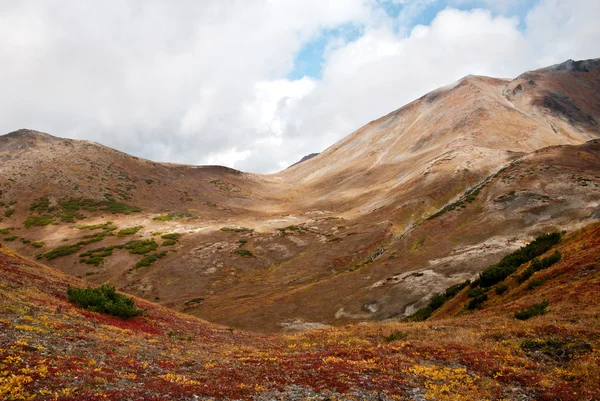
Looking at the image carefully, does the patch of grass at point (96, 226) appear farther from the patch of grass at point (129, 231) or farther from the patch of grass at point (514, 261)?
the patch of grass at point (514, 261)

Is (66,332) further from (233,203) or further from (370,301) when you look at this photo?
(233,203)

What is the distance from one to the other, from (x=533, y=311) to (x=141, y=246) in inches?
2608

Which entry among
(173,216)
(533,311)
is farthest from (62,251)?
(533,311)

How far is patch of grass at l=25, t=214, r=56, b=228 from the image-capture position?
76.4 meters

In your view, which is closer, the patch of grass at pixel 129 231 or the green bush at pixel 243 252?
the green bush at pixel 243 252

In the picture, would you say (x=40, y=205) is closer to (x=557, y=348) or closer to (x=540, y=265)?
(x=540, y=265)

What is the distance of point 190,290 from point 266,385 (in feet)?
154

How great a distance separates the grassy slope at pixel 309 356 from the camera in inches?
452

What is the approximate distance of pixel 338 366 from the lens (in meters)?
15.8

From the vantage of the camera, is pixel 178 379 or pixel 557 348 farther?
pixel 557 348

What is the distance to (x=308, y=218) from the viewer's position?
96125 millimetres

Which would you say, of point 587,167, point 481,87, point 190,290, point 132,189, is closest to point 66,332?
point 190,290

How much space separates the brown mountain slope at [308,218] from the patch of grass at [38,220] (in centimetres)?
43

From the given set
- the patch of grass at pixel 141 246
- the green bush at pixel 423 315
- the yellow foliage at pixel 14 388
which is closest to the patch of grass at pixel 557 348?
the green bush at pixel 423 315
